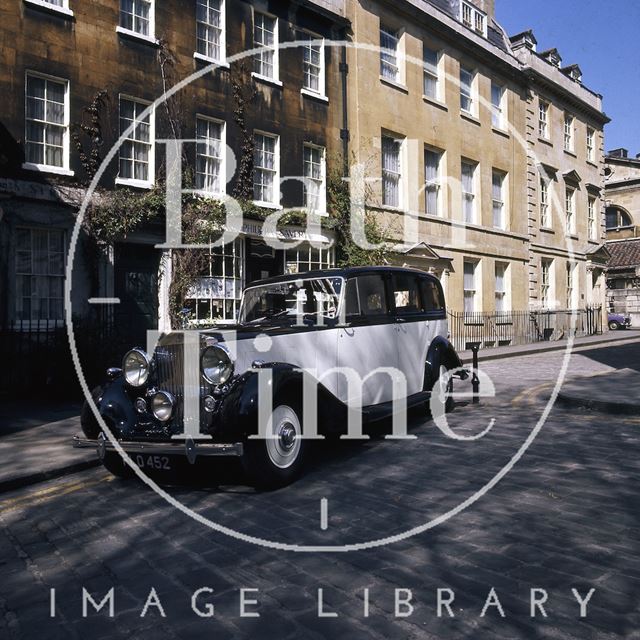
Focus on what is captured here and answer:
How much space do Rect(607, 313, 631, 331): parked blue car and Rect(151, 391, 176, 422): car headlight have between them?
123 ft

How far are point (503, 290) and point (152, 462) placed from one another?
71.2ft

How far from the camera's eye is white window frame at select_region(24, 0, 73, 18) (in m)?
11.8

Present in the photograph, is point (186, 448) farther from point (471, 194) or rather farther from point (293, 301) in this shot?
point (471, 194)

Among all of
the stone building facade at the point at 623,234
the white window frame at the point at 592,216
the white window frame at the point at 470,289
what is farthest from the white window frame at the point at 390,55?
the stone building facade at the point at 623,234

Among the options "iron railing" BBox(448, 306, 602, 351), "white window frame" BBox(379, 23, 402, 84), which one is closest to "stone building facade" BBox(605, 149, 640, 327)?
"iron railing" BBox(448, 306, 602, 351)

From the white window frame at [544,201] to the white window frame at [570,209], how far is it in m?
1.78

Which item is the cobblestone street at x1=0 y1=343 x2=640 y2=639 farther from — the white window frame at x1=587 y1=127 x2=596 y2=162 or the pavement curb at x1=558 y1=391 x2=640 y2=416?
the white window frame at x1=587 y1=127 x2=596 y2=162

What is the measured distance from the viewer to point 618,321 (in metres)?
37.0

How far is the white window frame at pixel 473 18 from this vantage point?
23.0 m

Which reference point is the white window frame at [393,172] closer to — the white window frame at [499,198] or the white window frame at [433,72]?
the white window frame at [433,72]

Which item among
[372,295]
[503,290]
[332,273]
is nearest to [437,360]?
[372,295]

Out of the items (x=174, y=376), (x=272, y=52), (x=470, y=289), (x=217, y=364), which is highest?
(x=272, y=52)

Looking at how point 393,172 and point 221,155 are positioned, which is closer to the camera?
point 221,155

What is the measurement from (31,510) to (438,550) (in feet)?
10.6
